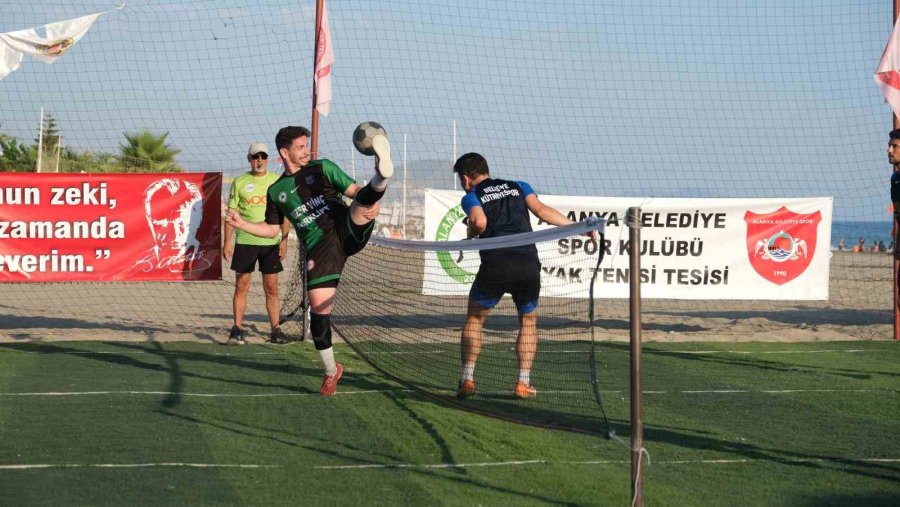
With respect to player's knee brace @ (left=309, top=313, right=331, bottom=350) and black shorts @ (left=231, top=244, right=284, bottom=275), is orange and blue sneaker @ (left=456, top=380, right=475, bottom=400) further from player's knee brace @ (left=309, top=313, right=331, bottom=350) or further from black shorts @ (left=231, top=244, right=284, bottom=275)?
black shorts @ (left=231, top=244, right=284, bottom=275)

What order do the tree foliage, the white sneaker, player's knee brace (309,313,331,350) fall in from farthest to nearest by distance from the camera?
the tree foliage, player's knee brace (309,313,331,350), the white sneaker

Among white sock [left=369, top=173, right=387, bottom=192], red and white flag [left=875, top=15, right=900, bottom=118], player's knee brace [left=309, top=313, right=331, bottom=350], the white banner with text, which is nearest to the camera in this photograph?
white sock [left=369, top=173, right=387, bottom=192]

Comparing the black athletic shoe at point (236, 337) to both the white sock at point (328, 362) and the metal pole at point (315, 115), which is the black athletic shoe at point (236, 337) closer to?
the metal pole at point (315, 115)

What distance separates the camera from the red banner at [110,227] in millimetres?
11781

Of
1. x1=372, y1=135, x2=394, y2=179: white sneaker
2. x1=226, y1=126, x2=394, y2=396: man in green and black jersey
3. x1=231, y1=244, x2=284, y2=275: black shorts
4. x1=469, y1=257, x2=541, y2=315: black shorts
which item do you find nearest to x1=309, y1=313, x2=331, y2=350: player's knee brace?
x1=226, y1=126, x2=394, y2=396: man in green and black jersey

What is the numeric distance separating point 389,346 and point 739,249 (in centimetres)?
519

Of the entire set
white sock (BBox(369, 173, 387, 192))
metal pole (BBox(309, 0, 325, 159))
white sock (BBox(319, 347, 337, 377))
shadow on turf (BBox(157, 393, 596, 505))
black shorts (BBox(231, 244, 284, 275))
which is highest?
metal pole (BBox(309, 0, 325, 159))

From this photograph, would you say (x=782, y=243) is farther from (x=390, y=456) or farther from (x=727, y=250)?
(x=390, y=456)

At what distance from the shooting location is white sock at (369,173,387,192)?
7320mm

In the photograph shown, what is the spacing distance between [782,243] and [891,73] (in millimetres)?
2702

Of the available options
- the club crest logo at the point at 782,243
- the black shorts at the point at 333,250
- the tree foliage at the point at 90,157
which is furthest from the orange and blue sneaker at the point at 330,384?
the tree foliage at the point at 90,157

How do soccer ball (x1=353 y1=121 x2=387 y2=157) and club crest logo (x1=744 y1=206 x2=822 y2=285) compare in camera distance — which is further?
club crest logo (x1=744 y1=206 x2=822 y2=285)

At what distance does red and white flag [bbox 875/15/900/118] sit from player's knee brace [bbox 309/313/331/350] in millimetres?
7204

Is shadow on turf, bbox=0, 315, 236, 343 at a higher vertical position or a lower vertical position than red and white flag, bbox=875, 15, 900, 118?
lower
